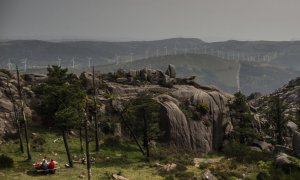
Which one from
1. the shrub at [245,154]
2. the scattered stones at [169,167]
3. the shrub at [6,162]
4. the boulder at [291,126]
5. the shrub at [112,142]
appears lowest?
the shrub at [245,154]

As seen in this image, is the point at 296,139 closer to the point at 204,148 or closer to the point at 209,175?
the point at 209,175

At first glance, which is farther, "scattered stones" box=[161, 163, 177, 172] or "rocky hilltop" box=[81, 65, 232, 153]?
"rocky hilltop" box=[81, 65, 232, 153]

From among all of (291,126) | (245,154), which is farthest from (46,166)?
(291,126)

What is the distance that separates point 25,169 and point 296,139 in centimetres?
4036

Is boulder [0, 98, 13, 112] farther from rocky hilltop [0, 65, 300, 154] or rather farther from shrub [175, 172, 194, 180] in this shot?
shrub [175, 172, 194, 180]

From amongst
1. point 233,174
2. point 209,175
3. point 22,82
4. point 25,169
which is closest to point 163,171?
point 209,175

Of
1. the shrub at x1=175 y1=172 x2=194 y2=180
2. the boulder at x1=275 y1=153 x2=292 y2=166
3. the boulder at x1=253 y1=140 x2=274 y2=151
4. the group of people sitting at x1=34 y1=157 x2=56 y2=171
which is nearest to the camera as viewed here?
the boulder at x1=275 y1=153 x2=292 y2=166

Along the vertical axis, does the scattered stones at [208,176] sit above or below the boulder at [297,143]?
below

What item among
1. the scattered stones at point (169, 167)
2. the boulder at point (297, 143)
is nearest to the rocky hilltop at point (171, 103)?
the scattered stones at point (169, 167)

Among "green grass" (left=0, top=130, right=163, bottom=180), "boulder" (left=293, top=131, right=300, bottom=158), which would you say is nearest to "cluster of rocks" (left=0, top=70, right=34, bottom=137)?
"green grass" (left=0, top=130, right=163, bottom=180)

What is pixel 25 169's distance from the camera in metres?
52.0

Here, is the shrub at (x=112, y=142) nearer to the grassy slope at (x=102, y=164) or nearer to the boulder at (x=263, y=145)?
the grassy slope at (x=102, y=164)

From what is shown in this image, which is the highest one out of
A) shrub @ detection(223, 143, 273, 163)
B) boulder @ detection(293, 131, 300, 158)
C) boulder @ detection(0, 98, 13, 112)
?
boulder @ detection(0, 98, 13, 112)

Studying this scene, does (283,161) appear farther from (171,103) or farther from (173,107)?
(171,103)
